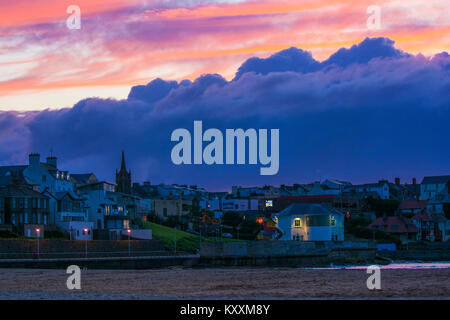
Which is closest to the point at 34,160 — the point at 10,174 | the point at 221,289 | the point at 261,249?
the point at 10,174

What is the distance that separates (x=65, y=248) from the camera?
244 ft

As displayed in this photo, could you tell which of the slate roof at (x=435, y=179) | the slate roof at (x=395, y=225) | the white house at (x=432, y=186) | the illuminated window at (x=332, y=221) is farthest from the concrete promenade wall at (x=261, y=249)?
the slate roof at (x=435, y=179)

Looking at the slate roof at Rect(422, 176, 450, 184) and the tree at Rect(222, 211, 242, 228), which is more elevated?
the slate roof at Rect(422, 176, 450, 184)

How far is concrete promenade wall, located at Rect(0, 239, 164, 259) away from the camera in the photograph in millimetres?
68244

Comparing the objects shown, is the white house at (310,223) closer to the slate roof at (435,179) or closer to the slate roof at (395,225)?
the slate roof at (395,225)

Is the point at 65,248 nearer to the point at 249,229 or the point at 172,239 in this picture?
the point at 172,239

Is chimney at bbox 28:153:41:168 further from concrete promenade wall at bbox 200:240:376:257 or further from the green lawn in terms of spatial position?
concrete promenade wall at bbox 200:240:376:257

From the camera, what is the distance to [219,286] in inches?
1666

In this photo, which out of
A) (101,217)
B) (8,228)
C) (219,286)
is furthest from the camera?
(101,217)

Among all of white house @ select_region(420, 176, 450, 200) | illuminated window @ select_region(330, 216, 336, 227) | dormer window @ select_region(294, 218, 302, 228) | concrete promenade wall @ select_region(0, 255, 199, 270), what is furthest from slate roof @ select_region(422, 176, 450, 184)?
concrete promenade wall @ select_region(0, 255, 199, 270)

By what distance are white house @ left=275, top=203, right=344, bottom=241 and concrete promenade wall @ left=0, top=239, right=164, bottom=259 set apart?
20.6 meters
